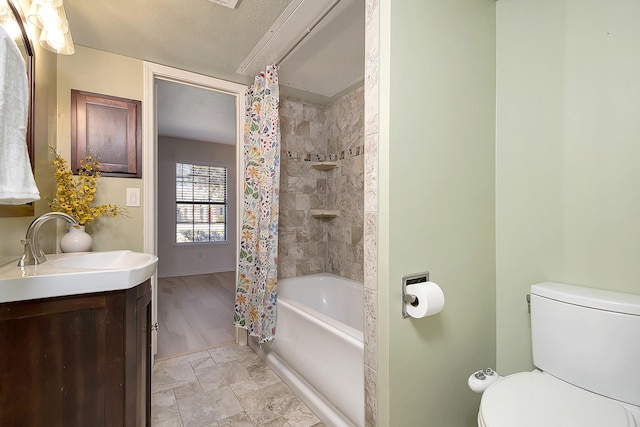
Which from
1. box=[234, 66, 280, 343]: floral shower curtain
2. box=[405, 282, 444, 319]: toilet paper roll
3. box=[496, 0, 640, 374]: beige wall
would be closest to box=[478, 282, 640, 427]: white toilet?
box=[496, 0, 640, 374]: beige wall

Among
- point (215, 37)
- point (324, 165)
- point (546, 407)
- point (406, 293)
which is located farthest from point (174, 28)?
point (546, 407)

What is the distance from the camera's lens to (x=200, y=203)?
5258 millimetres

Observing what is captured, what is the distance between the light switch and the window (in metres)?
3.26

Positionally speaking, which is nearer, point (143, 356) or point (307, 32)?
point (143, 356)

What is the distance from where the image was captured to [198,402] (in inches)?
66.6

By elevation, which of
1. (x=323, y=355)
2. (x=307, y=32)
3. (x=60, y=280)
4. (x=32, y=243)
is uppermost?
(x=307, y=32)

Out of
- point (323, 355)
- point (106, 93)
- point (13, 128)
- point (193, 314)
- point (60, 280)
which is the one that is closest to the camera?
point (13, 128)

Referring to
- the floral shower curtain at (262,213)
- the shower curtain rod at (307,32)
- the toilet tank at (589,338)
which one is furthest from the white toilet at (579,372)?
the shower curtain rod at (307,32)

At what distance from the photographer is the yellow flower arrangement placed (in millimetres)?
1650

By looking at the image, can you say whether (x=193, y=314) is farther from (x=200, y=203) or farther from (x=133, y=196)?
(x=200, y=203)

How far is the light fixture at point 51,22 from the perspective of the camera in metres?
1.16

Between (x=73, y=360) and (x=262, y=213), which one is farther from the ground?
(x=262, y=213)

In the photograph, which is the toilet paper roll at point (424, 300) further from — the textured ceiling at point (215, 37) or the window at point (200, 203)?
the window at point (200, 203)

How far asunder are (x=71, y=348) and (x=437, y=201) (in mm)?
1465
